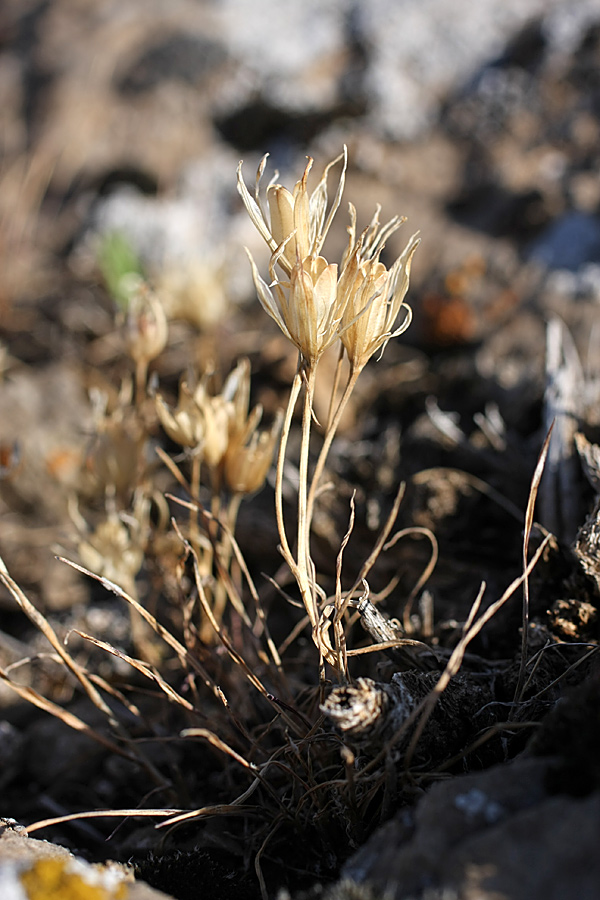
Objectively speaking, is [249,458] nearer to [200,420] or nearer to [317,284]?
[200,420]

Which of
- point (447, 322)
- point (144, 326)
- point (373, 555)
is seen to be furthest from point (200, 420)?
point (447, 322)

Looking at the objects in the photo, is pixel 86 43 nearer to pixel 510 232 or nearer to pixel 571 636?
pixel 510 232

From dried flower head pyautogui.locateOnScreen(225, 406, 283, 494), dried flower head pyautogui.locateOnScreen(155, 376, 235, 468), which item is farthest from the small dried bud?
dried flower head pyautogui.locateOnScreen(225, 406, 283, 494)

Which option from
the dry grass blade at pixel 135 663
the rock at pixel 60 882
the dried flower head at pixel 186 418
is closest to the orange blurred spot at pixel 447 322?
the dried flower head at pixel 186 418

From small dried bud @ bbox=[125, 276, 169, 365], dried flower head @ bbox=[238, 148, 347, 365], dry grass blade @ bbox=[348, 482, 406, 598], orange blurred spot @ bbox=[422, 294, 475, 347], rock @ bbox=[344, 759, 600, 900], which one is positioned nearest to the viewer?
rock @ bbox=[344, 759, 600, 900]

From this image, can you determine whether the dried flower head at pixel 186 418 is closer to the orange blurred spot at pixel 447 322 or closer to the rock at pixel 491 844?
the rock at pixel 491 844

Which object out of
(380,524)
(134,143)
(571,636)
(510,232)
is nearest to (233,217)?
(134,143)

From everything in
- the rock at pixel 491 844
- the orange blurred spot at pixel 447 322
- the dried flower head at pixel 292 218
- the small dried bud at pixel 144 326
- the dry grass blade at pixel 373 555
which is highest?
the dried flower head at pixel 292 218

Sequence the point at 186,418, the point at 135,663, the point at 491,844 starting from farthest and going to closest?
the point at 186,418
the point at 135,663
the point at 491,844

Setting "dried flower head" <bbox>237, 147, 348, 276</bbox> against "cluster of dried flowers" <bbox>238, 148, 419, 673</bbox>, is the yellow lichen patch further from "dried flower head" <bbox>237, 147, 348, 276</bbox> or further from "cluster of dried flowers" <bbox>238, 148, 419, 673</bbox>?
"dried flower head" <bbox>237, 147, 348, 276</bbox>
